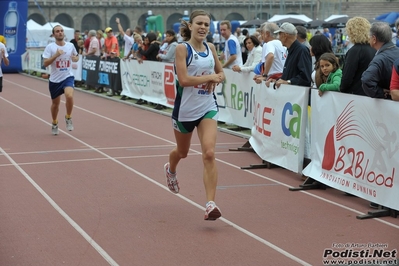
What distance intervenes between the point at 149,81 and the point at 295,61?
9.96 meters

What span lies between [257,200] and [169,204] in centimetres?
101

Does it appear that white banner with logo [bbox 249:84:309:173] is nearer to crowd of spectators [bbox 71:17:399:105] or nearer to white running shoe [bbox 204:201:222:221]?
crowd of spectators [bbox 71:17:399:105]

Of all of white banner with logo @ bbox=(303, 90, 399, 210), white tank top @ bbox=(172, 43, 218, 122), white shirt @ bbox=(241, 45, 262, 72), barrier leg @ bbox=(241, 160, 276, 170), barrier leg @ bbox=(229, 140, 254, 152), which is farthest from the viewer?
white shirt @ bbox=(241, 45, 262, 72)

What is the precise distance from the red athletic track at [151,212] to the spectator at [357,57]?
128 centimetres

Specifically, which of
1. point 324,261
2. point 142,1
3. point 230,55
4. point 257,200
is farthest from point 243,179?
point 142,1

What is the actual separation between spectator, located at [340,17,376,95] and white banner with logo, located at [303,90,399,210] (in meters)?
0.24

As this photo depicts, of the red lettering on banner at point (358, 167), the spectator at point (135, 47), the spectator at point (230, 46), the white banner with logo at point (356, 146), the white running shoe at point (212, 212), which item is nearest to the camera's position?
the white running shoe at point (212, 212)

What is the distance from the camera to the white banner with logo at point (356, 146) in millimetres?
8008

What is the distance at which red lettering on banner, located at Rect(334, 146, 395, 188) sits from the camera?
8.12 m

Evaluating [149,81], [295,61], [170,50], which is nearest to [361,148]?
[295,61]

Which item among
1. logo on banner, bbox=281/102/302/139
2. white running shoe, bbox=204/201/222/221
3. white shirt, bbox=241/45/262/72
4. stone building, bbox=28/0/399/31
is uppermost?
stone building, bbox=28/0/399/31

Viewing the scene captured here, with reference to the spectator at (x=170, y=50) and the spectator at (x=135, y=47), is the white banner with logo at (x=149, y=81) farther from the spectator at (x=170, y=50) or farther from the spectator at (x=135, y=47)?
the spectator at (x=135, y=47)

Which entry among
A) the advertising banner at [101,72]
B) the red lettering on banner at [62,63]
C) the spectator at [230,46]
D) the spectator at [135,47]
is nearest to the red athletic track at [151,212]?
the red lettering on banner at [62,63]

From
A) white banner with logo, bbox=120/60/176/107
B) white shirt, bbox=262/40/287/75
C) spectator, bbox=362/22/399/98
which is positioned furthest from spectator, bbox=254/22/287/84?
white banner with logo, bbox=120/60/176/107
